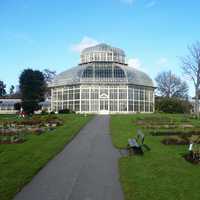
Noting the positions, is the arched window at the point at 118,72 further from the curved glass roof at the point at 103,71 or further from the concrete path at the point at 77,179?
the concrete path at the point at 77,179

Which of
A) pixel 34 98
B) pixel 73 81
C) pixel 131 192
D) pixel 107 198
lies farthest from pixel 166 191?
pixel 73 81

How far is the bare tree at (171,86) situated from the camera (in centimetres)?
6912

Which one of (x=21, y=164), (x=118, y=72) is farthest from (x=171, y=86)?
(x=21, y=164)

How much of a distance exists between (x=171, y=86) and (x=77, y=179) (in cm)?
6474

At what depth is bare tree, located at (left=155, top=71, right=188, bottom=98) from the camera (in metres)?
69.1

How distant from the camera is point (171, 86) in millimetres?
69438

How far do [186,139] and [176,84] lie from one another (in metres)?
56.1

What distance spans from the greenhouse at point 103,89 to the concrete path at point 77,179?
43425 millimetres

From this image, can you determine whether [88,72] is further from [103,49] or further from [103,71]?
[103,49]

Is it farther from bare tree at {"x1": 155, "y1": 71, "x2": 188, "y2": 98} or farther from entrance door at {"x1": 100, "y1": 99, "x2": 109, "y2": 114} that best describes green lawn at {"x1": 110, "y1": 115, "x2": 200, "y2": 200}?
bare tree at {"x1": 155, "y1": 71, "x2": 188, "y2": 98}

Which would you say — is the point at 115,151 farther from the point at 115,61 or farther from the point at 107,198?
the point at 115,61

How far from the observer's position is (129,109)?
2175 inches

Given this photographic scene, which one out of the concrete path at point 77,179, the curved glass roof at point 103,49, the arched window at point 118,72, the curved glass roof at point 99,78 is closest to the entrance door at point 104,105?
the curved glass roof at point 99,78

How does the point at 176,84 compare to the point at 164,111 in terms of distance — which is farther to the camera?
the point at 176,84
